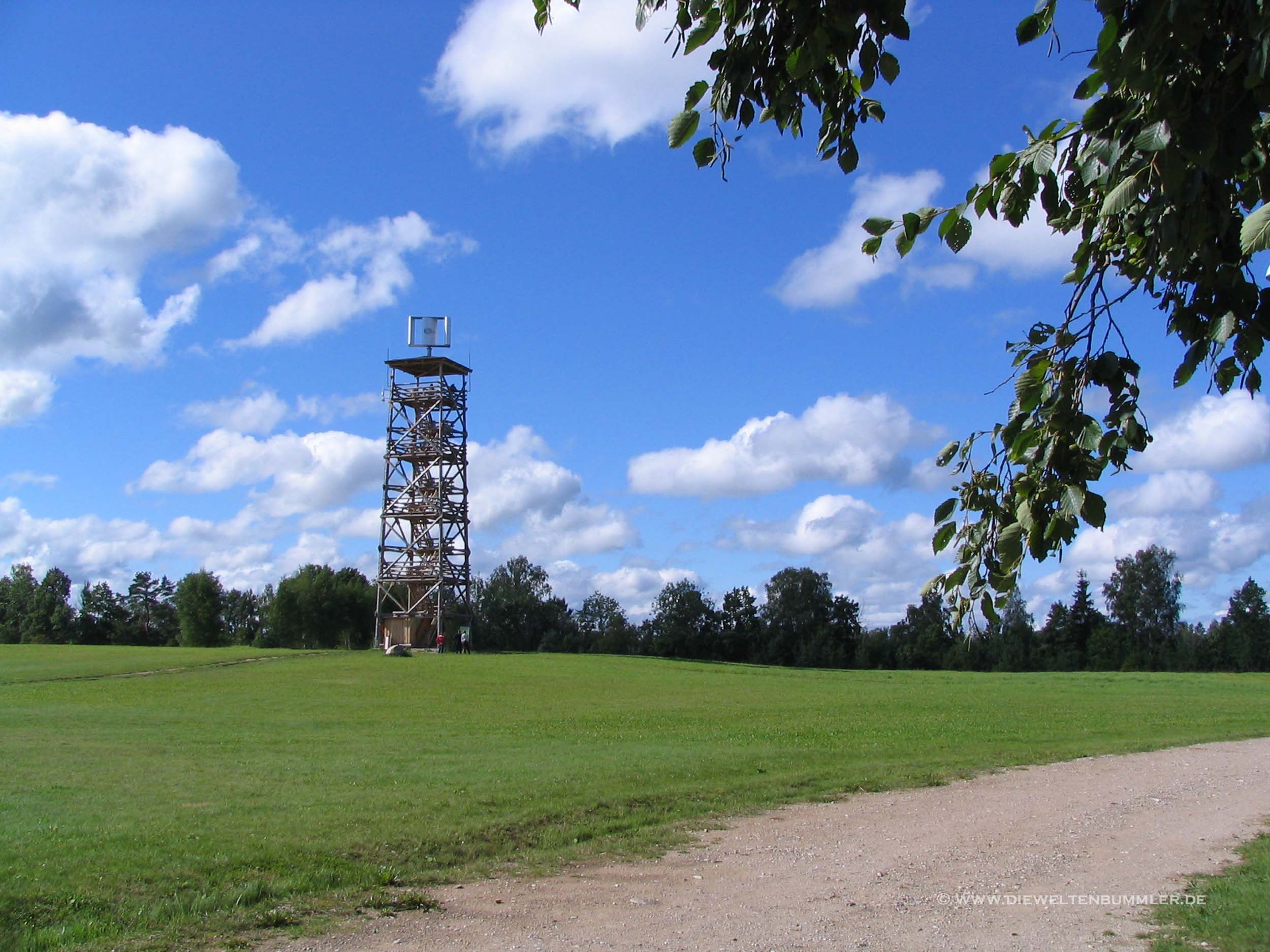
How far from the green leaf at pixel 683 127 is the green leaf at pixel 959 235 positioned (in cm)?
109

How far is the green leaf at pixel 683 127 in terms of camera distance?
399 centimetres

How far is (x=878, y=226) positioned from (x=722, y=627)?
108 m

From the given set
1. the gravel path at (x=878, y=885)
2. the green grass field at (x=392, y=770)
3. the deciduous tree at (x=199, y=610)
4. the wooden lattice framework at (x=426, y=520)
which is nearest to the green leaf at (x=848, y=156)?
the gravel path at (x=878, y=885)

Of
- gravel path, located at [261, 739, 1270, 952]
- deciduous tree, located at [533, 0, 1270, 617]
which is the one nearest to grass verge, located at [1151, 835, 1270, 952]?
gravel path, located at [261, 739, 1270, 952]

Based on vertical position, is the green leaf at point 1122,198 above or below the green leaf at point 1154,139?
below

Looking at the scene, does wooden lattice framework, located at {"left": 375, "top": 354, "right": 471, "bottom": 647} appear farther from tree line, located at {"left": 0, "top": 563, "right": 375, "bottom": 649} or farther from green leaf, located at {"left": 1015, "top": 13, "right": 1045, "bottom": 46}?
green leaf, located at {"left": 1015, "top": 13, "right": 1045, "bottom": 46}

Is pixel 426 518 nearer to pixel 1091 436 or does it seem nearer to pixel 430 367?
pixel 430 367

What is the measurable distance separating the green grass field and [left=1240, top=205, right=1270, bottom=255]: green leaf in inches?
305

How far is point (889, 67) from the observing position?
13.4 feet

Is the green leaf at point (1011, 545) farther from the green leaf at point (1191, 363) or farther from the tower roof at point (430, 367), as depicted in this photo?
the tower roof at point (430, 367)

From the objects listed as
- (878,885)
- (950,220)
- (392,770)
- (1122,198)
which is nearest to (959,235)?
(950,220)

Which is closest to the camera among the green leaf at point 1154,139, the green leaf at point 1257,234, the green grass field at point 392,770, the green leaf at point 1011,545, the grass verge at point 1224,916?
the green leaf at point 1257,234

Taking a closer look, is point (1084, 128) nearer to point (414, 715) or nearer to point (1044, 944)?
point (1044, 944)

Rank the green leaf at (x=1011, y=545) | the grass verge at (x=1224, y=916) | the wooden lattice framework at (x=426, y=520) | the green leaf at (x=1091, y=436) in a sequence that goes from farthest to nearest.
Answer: the wooden lattice framework at (x=426, y=520) < the grass verge at (x=1224, y=916) < the green leaf at (x=1011, y=545) < the green leaf at (x=1091, y=436)
